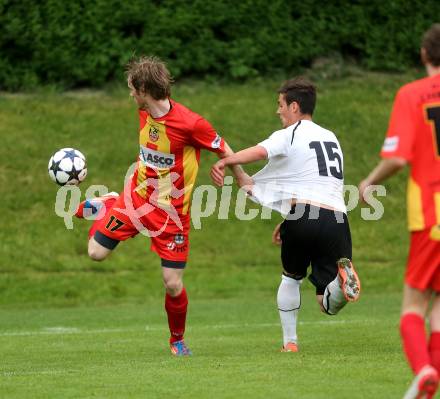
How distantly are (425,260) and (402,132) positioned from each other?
2.26 feet

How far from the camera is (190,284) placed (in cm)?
1622

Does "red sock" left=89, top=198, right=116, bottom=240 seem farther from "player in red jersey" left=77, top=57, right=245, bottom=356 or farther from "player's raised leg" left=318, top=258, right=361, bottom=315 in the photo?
"player's raised leg" left=318, top=258, right=361, bottom=315

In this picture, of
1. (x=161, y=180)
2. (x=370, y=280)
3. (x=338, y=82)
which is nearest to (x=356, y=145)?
(x=338, y=82)

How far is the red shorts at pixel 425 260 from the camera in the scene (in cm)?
608

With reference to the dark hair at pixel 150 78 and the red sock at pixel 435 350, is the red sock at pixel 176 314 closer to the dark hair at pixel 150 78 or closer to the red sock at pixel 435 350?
the dark hair at pixel 150 78

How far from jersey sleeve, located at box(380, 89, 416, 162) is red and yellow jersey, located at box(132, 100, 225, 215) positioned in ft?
10.2

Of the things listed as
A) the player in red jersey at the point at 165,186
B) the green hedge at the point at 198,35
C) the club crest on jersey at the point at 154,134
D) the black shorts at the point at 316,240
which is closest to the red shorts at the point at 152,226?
the player in red jersey at the point at 165,186

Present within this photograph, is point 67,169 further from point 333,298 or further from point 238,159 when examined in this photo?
point 333,298

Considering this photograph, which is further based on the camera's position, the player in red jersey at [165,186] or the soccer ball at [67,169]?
the soccer ball at [67,169]

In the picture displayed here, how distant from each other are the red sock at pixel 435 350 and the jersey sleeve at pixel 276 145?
2.75 meters

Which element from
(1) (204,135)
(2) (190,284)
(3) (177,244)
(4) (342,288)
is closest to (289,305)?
(4) (342,288)

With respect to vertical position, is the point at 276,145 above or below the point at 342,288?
above

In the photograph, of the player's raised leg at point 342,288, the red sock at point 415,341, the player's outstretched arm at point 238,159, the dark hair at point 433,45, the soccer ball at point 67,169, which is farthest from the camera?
the soccer ball at point 67,169

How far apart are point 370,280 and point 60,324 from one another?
537 centimetres
